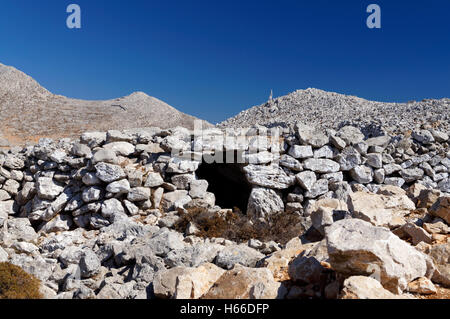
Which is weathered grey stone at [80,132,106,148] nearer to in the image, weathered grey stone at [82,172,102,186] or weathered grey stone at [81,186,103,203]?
weathered grey stone at [82,172,102,186]

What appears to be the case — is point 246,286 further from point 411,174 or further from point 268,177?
point 411,174

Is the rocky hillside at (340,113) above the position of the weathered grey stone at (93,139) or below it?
above

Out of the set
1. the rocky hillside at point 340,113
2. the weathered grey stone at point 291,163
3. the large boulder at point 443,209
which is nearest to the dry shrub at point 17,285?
the large boulder at point 443,209

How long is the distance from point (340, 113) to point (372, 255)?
18.1 m

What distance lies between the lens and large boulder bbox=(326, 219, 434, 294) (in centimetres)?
294

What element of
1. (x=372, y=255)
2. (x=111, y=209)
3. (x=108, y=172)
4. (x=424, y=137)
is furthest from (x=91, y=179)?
(x=424, y=137)

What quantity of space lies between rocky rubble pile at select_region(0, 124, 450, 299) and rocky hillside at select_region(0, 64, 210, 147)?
14.4 metres

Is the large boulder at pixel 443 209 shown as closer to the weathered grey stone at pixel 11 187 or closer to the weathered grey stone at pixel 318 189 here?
the weathered grey stone at pixel 318 189

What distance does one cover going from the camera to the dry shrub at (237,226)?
6902mm

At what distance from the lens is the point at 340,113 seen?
64.4 feet

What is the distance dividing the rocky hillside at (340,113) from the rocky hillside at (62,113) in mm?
6161

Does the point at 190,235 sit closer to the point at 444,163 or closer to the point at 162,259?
the point at 162,259
